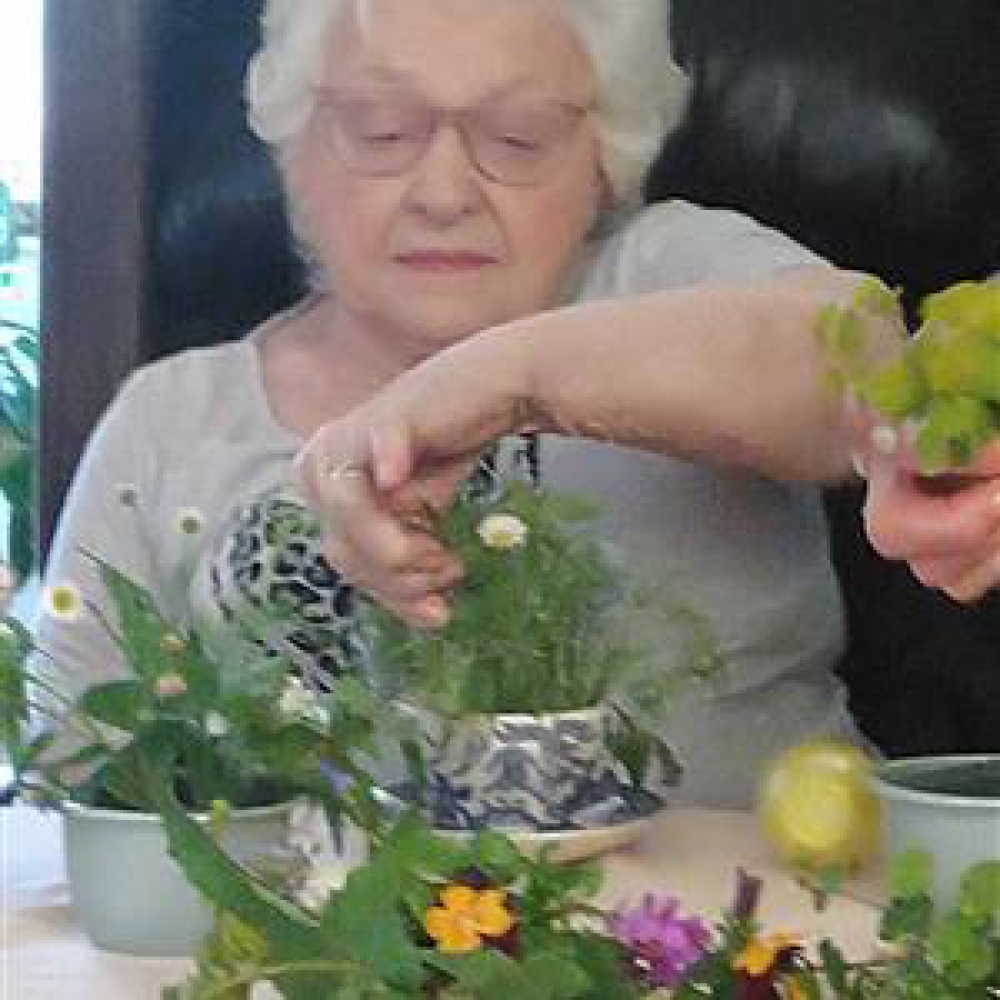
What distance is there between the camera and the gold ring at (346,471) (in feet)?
3.56

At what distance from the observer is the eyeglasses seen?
5.04 ft

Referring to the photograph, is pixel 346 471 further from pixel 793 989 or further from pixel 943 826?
pixel 793 989

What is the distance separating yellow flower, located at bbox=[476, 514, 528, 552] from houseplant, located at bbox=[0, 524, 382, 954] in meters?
0.12

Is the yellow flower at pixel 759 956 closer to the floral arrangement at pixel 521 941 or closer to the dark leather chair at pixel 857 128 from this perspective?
the floral arrangement at pixel 521 941

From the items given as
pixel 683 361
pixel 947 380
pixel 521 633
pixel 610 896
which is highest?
pixel 947 380

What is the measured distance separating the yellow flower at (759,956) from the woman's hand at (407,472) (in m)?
0.37

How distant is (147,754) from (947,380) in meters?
0.46

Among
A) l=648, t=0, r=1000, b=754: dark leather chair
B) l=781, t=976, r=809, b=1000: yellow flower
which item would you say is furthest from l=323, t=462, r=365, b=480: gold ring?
l=648, t=0, r=1000, b=754: dark leather chair

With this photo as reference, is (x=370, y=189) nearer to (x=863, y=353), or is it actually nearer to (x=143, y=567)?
(x=143, y=567)

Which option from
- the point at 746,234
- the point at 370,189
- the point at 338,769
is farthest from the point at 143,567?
the point at 338,769

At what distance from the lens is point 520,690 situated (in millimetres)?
1100

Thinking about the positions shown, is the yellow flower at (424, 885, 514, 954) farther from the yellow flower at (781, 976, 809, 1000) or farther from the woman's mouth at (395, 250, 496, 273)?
the woman's mouth at (395, 250, 496, 273)

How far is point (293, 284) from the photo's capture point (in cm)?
176

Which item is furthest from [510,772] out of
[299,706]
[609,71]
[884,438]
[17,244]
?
[17,244]
